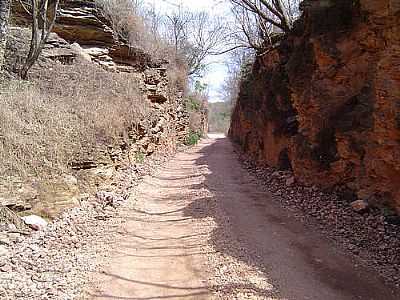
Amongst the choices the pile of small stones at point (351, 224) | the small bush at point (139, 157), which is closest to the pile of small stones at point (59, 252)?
the pile of small stones at point (351, 224)

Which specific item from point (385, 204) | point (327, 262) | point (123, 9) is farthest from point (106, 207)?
point (123, 9)

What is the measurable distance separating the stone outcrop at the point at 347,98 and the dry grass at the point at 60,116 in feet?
15.2

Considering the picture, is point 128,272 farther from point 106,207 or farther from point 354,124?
point 354,124

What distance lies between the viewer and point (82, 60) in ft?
37.9

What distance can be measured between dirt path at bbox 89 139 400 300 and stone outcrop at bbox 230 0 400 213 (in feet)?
4.42

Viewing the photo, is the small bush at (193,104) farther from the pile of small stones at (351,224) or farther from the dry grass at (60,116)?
the pile of small stones at (351,224)

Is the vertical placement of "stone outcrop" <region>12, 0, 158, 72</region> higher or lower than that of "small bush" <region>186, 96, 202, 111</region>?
higher

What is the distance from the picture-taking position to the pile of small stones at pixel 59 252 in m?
4.02

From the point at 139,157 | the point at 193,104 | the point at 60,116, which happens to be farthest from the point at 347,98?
the point at 193,104

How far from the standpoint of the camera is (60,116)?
7695 millimetres

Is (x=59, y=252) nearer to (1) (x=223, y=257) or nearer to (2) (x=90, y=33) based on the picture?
(1) (x=223, y=257)

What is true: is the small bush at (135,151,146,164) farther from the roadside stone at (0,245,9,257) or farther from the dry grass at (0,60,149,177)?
the roadside stone at (0,245,9,257)

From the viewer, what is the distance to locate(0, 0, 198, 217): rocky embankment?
5.97 m

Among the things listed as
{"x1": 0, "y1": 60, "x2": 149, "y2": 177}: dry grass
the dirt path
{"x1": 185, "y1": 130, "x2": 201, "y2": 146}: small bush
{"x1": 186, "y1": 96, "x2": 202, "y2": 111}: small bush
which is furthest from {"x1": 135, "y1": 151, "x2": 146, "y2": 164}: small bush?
{"x1": 186, "y1": 96, "x2": 202, "y2": 111}: small bush
